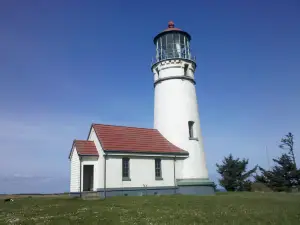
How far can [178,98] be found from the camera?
27.3 meters

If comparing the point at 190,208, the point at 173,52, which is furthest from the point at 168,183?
the point at 173,52

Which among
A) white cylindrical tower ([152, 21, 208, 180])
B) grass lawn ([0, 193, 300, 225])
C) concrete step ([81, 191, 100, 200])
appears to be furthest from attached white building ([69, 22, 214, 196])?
grass lawn ([0, 193, 300, 225])

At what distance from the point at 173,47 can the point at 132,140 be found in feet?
35.3

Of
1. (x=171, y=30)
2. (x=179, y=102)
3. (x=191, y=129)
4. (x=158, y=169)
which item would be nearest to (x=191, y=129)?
(x=191, y=129)

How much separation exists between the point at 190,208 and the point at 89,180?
12.3 metres

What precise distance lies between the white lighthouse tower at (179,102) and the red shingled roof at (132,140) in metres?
1.08

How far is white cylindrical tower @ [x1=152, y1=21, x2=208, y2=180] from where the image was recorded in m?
26.6

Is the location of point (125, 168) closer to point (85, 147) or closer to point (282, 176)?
point (85, 147)

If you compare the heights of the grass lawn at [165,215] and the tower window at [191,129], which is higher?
the tower window at [191,129]

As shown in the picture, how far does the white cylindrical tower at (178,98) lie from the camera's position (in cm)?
2656

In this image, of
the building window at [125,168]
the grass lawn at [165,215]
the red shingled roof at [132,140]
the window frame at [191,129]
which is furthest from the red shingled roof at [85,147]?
the window frame at [191,129]

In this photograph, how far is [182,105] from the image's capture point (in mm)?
27188

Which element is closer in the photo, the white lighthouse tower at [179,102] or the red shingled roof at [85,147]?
the red shingled roof at [85,147]

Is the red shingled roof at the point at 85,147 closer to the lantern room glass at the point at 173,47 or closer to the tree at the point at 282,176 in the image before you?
the lantern room glass at the point at 173,47
